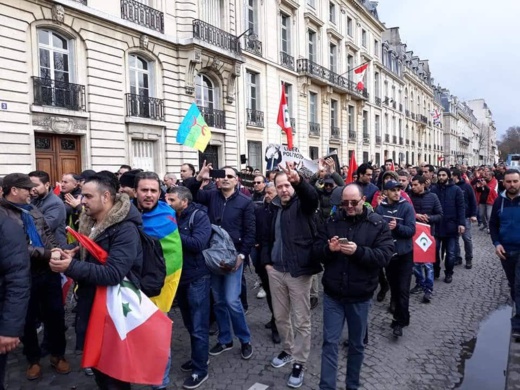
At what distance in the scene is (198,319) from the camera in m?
3.70

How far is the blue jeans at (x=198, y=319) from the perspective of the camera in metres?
3.68

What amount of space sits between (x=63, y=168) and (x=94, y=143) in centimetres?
120

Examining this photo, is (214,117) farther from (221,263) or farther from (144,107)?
(221,263)

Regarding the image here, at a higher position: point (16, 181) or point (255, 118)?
point (255, 118)

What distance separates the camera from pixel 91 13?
40.4 feet

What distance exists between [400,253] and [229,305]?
2136 millimetres

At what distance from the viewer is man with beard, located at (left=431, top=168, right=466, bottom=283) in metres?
7.04

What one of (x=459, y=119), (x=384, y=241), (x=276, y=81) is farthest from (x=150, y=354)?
(x=459, y=119)

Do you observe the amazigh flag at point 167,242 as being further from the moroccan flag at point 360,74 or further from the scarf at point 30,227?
the moroccan flag at point 360,74

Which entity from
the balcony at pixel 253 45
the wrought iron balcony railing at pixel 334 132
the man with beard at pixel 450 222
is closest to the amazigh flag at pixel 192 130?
the man with beard at pixel 450 222

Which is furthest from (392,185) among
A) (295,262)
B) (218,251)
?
(218,251)

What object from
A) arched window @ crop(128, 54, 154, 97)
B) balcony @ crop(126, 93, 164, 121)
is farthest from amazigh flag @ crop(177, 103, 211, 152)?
arched window @ crop(128, 54, 154, 97)

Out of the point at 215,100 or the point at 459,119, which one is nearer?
the point at 215,100

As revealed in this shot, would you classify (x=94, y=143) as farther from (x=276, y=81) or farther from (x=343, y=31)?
(x=343, y=31)
